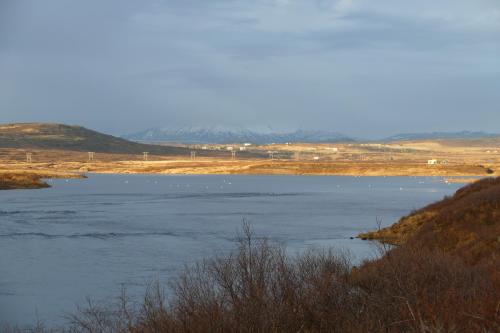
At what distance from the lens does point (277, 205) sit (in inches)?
2923

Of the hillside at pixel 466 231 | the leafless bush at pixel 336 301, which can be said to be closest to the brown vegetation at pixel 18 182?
the hillside at pixel 466 231

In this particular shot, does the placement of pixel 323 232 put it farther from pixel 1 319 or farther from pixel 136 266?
A: pixel 1 319

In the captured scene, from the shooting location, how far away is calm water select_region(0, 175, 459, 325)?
91.1 feet

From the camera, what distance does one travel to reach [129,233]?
47.5 meters

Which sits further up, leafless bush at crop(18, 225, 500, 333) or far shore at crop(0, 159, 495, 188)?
leafless bush at crop(18, 225, 500, 333)

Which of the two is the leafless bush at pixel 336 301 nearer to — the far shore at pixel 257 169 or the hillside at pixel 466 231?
the hillside at pixel 466 231

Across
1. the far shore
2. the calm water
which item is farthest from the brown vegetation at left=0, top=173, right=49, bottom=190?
the far shore

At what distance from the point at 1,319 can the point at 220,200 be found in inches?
2362

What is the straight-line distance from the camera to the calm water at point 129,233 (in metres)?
27.8

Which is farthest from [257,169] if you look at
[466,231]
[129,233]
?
[466,231]

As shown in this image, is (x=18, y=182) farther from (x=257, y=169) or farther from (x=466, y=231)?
(x=466, y=231)

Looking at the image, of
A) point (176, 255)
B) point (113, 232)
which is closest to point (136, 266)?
point (176, 255)

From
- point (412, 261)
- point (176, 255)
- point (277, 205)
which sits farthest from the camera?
point (277, 205)

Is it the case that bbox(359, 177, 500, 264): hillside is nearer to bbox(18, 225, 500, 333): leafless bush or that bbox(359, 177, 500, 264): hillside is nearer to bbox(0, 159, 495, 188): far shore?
bbox(18, 225, 500, 333): leafless bush
